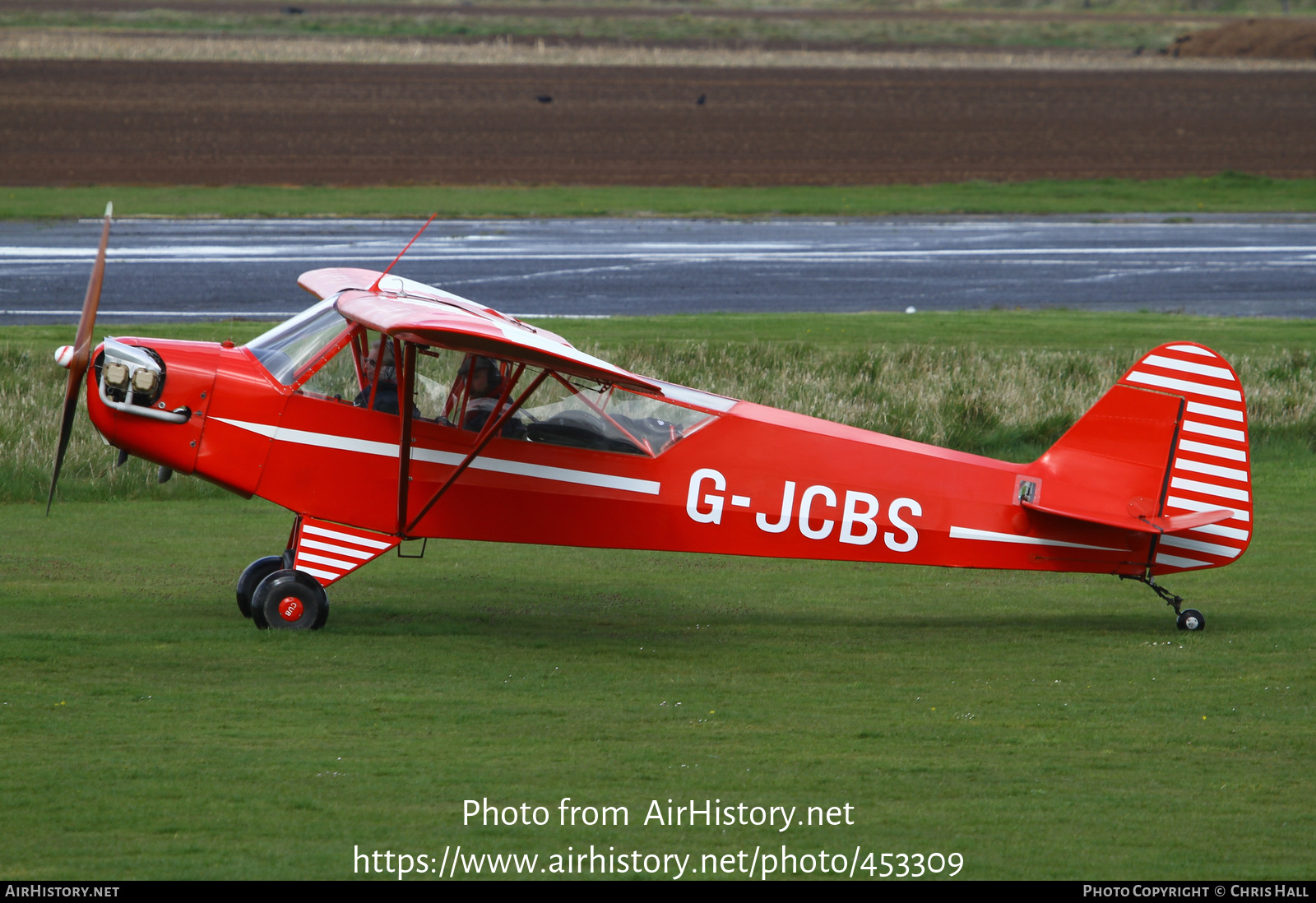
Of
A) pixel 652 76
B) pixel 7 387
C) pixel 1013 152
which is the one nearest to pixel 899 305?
pixel 7 387

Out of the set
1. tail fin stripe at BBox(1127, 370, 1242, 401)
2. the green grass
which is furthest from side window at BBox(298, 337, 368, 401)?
the green grass

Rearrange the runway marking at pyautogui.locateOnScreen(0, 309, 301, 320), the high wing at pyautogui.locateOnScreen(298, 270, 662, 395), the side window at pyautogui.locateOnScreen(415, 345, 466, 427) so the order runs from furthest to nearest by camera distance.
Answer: the runway marking at pyautogui.locateOnScreen(0, 309, 301, 320) < the side window at pyautogui.locateOnScreen(415, 345, 466, 427) < the high wing at pyautogui.locateOnScreen(298, 270, 662, 395)

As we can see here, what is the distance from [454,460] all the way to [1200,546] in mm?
5768

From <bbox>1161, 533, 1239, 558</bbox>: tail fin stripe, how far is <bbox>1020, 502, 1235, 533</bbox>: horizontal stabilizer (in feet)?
0.45

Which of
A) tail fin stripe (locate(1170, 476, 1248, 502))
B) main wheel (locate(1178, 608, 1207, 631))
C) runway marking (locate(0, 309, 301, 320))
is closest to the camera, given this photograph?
tail fin stripe (locate(1170, 476, 1248, 502))

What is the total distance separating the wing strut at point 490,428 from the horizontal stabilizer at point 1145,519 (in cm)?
389

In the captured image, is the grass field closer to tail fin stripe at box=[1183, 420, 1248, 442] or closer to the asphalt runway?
tail fin stripe at box=[1183, 420, 1248, 442]

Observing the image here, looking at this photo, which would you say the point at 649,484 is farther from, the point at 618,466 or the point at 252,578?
the point at 252,578

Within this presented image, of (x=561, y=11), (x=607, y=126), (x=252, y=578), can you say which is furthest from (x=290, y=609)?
(x=561, y=11)

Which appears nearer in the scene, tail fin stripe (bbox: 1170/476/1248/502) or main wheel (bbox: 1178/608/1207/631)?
tail fin stripe (bbox: 1170/476/1248/502)

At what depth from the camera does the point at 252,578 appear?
10922mm

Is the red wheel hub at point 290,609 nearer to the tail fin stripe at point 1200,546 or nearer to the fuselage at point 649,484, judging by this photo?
the fuselage at point 649,484

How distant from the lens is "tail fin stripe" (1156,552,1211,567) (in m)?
10.9

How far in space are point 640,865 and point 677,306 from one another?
72.8 feet
